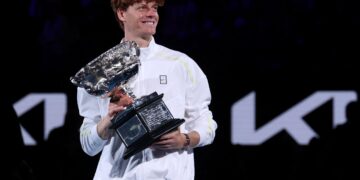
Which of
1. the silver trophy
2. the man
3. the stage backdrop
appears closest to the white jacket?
the man

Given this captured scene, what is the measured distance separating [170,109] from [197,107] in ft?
0.42

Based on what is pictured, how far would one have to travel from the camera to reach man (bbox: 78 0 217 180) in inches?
120

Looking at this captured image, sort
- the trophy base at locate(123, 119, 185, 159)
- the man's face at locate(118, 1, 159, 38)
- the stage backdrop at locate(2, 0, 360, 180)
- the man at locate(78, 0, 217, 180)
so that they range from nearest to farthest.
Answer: the trophy base at locate(123, 119, 185, 159) < the man at locate(78, 0, 217, 180) < the man's face at locate(118, 1, 159, 38) < the stage backdrop at locate(2, 0, 360, 180)

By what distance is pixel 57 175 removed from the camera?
564 cm

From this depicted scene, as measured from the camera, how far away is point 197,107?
3.19 metres

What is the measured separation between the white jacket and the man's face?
0.07 meters

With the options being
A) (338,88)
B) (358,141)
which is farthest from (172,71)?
(338,88)

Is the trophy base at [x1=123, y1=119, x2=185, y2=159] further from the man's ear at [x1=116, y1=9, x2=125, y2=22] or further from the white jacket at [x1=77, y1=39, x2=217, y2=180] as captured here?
the man's ear at [x1=116, y1=9, x2=125, y2=22]

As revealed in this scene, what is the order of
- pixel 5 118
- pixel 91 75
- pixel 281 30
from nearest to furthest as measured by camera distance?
pixel 91 75 → pixel 5 118 → pixel 281 30

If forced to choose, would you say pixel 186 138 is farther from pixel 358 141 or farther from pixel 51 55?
pixel 51 55

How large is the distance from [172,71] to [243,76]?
8.47 feet

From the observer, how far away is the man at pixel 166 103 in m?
3.05

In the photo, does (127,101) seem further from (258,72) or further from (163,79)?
(258,72)

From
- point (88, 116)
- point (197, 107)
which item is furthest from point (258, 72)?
point (88, 116)
